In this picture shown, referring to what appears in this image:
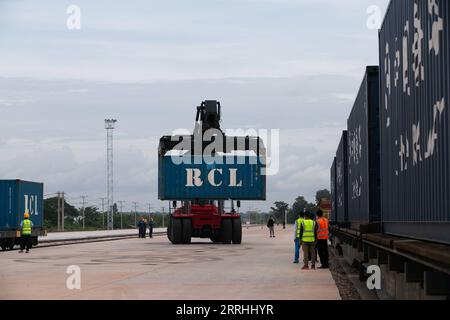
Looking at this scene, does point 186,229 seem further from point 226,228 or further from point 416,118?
point 416,118

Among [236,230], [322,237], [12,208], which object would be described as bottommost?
[236,230]

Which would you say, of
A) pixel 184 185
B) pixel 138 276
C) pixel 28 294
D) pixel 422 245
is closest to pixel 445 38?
pixel 422 245

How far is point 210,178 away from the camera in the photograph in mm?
38844

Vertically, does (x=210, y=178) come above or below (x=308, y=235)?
above

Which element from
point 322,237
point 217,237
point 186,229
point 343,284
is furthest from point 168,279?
point 217,237

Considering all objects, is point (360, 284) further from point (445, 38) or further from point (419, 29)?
point (445, 38)

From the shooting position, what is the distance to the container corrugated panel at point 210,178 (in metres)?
38.8

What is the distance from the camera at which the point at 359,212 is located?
68.4 feet

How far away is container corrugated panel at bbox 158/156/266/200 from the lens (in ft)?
127

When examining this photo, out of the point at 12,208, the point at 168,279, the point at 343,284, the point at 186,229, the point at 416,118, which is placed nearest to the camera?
the point at 416,118

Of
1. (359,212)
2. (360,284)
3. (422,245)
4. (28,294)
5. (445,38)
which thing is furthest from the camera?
(359,212)

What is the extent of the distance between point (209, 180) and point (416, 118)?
92.0ft

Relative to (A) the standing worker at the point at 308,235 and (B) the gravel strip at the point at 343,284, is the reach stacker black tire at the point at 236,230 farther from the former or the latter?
(A) the standing worker at the point at 308,235

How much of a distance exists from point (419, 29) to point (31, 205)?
29.5 meters
